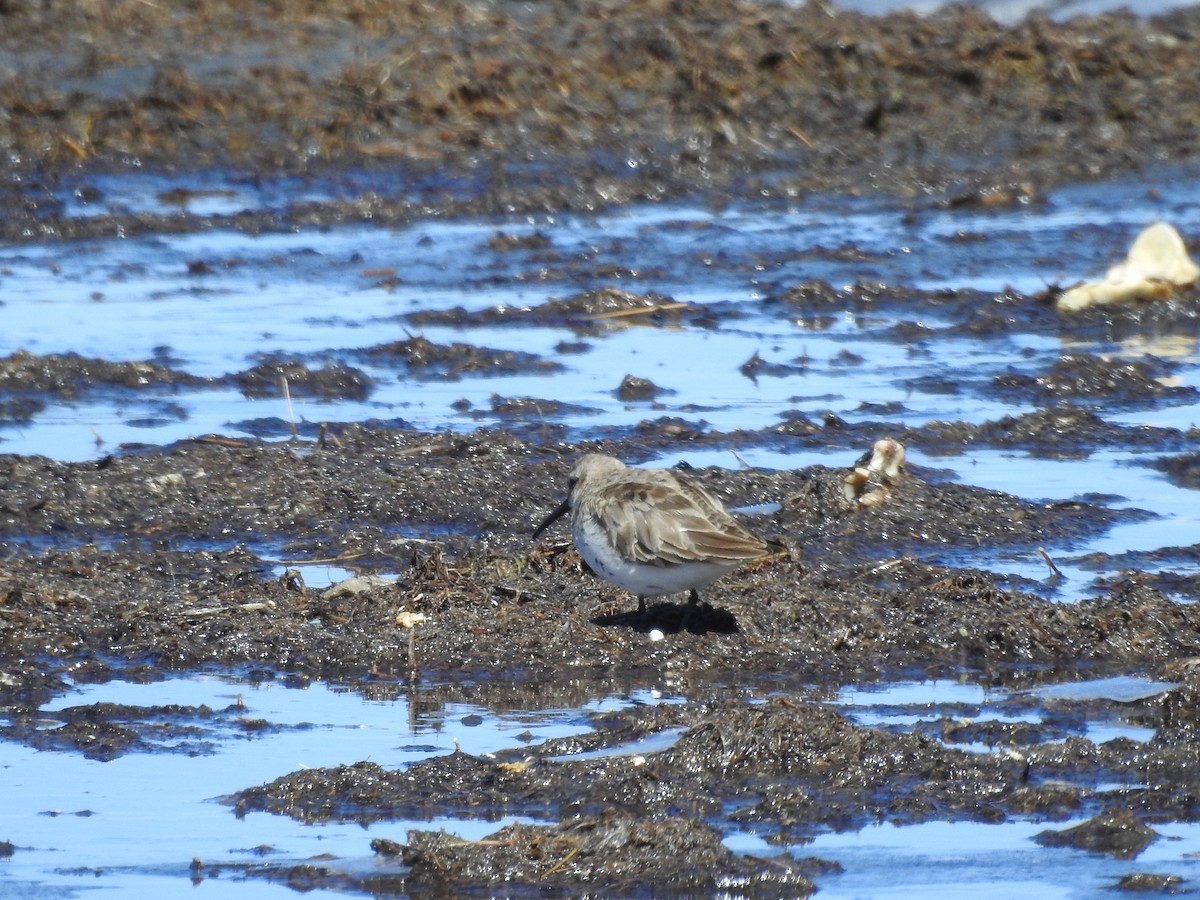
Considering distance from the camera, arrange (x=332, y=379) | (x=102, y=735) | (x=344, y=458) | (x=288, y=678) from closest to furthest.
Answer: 1. (x=102, y=735)
2. (x=288, y=678)
3. (x=344, y=458)
4. (x=332, y=379)

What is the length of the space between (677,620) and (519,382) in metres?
4.04

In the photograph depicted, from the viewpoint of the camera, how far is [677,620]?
24.5ft

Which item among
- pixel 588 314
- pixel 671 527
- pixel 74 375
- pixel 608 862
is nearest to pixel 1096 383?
pixel 588 314

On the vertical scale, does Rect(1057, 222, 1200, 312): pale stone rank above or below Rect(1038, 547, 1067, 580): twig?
above

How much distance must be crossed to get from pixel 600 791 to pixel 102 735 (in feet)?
5.30

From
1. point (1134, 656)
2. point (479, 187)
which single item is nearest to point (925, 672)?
point (1134, 656)

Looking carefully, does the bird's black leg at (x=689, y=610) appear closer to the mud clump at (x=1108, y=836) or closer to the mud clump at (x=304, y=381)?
the mud clump at (x=1108, y=836)

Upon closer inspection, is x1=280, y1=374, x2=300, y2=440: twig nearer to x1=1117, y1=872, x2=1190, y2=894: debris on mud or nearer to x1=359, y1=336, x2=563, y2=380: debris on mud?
x1=359, y1=336, x2=563, y2=380: debris on mud

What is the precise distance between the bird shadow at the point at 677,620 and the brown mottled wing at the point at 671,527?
351 mm

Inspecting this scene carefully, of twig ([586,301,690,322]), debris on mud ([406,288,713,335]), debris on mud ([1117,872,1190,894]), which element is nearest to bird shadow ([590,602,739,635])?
debris on mud ([1117,872,1190,894])

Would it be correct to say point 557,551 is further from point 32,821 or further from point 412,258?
point 412,258

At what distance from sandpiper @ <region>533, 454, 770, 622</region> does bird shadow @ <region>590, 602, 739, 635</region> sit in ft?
0.14

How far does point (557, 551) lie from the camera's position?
8141 mm

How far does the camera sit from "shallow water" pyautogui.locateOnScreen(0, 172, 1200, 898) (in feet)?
17.9
